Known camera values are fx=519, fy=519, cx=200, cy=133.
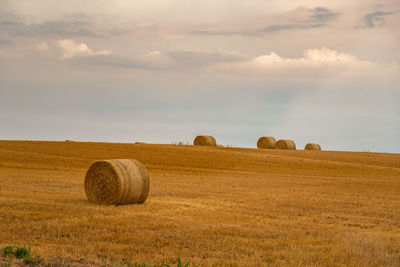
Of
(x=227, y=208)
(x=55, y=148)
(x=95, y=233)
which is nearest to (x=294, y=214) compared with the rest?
(x=227, y=208)

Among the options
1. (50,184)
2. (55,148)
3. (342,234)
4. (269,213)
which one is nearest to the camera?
(342,234)

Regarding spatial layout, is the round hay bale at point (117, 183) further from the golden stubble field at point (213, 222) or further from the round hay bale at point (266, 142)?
the round hay bale at point (266, 142)

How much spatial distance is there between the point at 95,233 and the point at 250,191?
403 inches

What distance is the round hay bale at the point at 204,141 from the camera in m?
47.1

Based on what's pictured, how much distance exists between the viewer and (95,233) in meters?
10.3

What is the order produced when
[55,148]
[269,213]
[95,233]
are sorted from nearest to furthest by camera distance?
[95,233]
[269,213]
[55,148]

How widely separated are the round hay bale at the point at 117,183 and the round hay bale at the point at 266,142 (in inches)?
1334

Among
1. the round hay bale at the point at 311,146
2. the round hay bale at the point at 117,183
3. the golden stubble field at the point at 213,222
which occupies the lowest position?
the golden stubble field at the point at 213,222

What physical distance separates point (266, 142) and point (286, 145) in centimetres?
191

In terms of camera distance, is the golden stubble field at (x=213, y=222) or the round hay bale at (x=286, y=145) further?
the round hay bale at (x=286, y=145)

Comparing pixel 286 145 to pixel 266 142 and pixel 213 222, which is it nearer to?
pixel 266 142

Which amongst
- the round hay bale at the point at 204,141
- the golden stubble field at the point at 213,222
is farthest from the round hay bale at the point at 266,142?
the golden stubble field at the point at 213,222

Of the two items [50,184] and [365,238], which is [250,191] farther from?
[365,238]

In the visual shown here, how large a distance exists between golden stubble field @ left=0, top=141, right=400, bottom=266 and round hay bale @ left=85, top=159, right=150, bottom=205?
456mm
